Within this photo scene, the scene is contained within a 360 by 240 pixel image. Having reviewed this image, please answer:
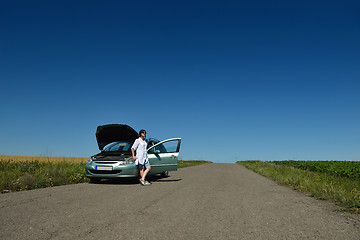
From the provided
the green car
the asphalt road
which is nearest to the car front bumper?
the green car

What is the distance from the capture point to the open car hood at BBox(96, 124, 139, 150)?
10.5m

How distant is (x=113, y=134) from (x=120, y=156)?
168 cm

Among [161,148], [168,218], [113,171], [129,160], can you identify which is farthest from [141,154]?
[168,218]

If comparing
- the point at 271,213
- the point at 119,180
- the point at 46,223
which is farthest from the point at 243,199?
the point at 119,180

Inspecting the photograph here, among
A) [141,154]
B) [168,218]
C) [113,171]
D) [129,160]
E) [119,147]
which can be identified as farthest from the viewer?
[119,147]

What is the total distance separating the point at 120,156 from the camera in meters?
9.65

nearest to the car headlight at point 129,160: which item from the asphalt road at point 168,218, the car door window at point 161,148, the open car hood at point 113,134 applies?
the open car hood at point 113,134

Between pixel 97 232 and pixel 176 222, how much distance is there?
1.22m

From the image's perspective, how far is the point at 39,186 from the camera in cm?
809

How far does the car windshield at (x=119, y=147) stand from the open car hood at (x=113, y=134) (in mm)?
327

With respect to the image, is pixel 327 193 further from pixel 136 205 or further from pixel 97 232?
pixel 97 232

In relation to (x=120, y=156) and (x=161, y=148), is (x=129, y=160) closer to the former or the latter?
(x=120, y=156)

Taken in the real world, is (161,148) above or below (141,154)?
above

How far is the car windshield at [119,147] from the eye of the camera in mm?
10531
